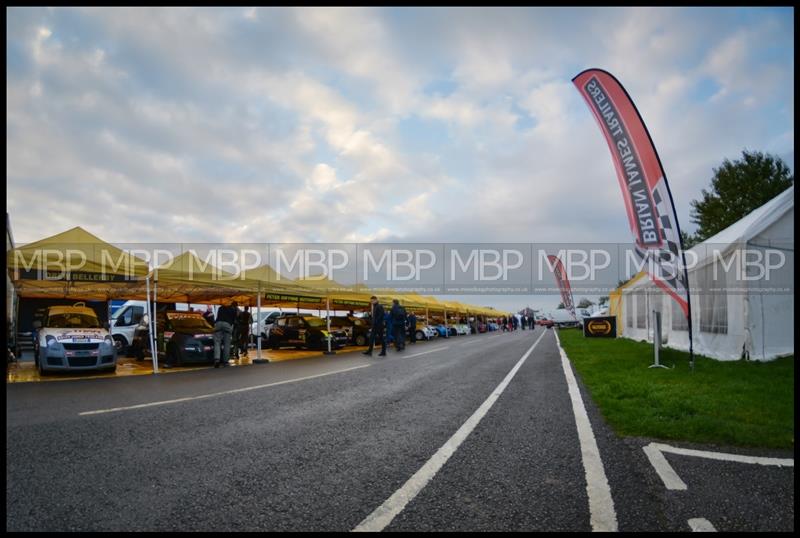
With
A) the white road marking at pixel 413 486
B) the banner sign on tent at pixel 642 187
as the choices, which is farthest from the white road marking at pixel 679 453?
the banner sign on tent at pixel 642 187

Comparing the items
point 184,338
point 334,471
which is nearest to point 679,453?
point 334,471

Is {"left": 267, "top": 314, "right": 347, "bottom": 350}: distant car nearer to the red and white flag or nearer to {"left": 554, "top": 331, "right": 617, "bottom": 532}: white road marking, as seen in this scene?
the red and white flag

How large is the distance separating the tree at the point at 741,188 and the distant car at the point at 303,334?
36.2 metres

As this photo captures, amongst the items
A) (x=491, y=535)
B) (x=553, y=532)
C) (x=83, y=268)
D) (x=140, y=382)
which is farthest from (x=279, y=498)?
(x=83, y=268)

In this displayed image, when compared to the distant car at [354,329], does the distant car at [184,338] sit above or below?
above

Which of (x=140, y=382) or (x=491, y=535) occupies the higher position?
(x=491, y=535)

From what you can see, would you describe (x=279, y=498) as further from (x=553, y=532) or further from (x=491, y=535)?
(x=553, y=532)

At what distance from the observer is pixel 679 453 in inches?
154

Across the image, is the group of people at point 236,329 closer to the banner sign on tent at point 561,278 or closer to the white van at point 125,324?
the white van at point 125,324

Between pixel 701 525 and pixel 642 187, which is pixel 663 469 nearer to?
pixel 701 525

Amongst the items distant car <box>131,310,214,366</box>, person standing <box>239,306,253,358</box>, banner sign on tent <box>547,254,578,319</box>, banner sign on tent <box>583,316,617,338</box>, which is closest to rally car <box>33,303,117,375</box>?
distant car <box>131,310,214,366</box>

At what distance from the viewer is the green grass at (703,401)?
176 inches

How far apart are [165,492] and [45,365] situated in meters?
9.97

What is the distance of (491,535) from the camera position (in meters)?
2.45
